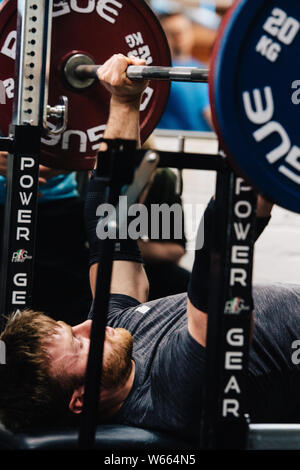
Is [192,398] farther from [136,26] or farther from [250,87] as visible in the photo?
[136,26]

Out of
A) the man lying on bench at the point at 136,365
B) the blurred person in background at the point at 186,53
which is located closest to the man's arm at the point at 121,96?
the man lying on bench at the point at 136,365

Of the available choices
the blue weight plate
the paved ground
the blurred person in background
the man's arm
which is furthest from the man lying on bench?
the blurred person in background

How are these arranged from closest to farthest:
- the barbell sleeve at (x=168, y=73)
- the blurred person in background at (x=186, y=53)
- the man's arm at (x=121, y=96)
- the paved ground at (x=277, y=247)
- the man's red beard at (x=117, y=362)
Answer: the barbell sleeve at (x=168, y=73) < the man's arm at (x=121, y=96) < the man's red beard at (x=117, y=362) < the paved ground at (x=277, y=247) < the blurred person in background at (x=186, y=53)

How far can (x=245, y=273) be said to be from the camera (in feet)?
4.85

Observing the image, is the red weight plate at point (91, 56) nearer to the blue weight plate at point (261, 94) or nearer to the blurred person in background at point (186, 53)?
the blue weight plate at point (261, 94)

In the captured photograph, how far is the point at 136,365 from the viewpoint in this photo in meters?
2.05

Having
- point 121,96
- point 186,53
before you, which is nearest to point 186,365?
point 121,96

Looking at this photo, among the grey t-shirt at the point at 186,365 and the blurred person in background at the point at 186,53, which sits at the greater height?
the blurred person in background at the point at 186,53

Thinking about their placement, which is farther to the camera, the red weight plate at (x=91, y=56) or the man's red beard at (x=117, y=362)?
the red weight plate at (x=91, y=56)

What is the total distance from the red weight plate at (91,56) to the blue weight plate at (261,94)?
98 cm

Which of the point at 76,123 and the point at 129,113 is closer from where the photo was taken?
the point at 129,113

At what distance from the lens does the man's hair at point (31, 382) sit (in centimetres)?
188
